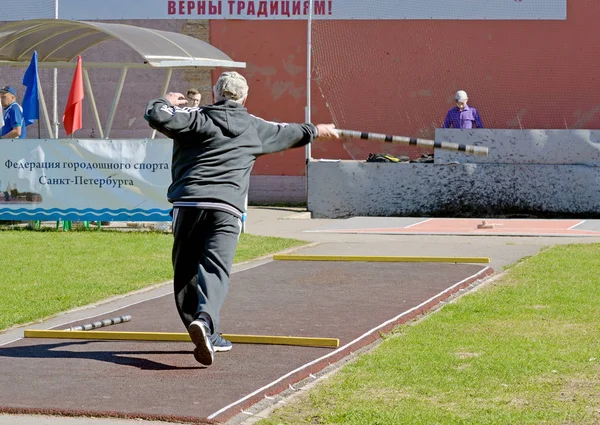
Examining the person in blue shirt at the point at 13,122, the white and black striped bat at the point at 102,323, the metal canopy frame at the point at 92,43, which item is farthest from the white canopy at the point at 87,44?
the white and black striped bat at the point at 102,323

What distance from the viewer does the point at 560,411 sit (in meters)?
6.09

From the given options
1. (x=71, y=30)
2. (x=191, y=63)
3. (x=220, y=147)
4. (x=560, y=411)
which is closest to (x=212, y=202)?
(x=220, y=147)

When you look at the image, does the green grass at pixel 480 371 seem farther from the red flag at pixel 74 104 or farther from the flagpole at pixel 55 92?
the flagpole at pixel 55 92

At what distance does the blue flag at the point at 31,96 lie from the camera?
60.2 ft

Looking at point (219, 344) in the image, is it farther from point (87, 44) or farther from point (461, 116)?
point (461, 116)

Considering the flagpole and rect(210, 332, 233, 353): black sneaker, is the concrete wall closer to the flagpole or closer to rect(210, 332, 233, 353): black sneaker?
the flagpole

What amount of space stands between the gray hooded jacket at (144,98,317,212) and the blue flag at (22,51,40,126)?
11192mm

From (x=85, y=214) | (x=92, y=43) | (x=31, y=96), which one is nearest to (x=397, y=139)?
(x=85, y=214)

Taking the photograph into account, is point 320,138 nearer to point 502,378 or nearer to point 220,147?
point 220,147

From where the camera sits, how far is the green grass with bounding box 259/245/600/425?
19.9 feet

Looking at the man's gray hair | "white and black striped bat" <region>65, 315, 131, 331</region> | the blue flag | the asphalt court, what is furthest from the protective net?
the man's gray hair

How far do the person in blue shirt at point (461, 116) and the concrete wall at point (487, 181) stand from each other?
23.4 inches

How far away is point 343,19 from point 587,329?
51.2 ft

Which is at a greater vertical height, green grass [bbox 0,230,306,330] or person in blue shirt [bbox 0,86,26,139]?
person in blue shirt [bbox 0,86,26,139]
